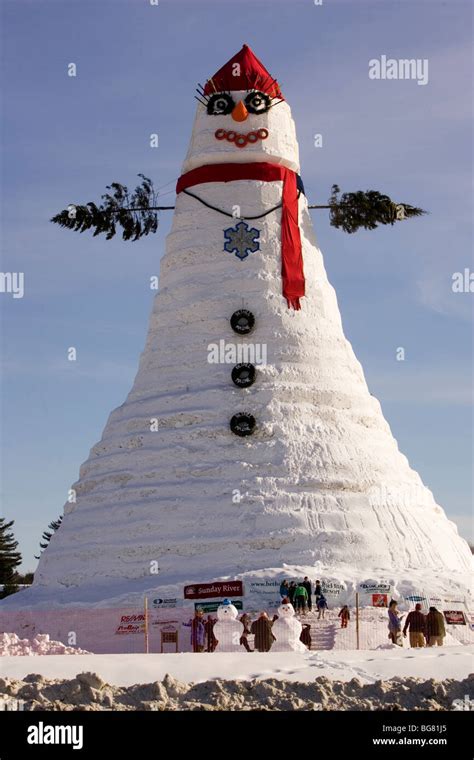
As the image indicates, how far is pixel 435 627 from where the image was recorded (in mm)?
23797

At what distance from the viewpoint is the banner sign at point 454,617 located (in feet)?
86.6

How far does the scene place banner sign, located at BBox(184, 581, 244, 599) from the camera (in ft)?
86.3

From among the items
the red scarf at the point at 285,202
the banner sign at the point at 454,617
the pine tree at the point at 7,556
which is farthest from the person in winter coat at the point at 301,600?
the pine tree at the point at 7,556

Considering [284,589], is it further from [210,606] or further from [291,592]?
[210,606]

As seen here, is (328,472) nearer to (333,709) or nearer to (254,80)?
(254,80)

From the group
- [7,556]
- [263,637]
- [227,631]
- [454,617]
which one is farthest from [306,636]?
[7,556]

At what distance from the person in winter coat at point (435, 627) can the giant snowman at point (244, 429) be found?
260 cm

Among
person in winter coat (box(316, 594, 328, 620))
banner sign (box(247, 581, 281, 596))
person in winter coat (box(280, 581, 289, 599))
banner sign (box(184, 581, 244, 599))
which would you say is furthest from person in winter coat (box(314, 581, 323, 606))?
banner sign (box(184, 581, 244, 599))

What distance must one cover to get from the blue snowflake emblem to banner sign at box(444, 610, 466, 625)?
10294 millimetres

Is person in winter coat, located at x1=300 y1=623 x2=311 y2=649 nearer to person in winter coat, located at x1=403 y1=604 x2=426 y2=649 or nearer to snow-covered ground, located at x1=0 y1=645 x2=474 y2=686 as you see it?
person in winter coat, located at x1=403 y1=604 x2=426 y2=649

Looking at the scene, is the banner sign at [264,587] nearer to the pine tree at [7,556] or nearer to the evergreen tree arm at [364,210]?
the evergreen tree arm at [364,210]

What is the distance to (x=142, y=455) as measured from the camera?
29.9 meters

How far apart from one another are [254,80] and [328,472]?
10.4 meters
